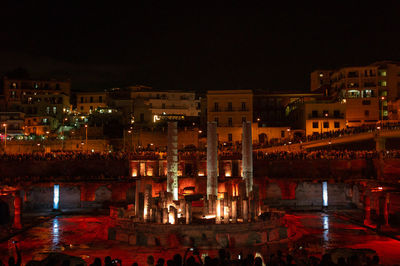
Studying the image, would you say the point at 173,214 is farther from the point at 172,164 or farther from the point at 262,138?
the point at 262,138

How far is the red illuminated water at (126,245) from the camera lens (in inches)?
1172

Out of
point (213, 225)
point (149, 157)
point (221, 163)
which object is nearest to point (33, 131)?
point (149, 157)

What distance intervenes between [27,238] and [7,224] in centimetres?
369

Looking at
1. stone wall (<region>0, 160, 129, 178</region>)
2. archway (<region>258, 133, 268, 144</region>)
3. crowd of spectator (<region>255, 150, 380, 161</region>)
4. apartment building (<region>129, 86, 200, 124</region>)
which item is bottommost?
stone wall (<region>0, 160, 129, 178</region>)

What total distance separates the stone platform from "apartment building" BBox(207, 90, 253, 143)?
4144cm

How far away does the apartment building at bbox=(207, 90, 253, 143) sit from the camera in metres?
74.6

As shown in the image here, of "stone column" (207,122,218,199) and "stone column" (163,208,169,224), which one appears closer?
"stone column" (163,208,169,224)

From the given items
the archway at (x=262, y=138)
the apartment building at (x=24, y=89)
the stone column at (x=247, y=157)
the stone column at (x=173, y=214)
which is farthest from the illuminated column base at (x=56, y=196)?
the apartment building at (x=24, y=89)

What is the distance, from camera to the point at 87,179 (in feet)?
183

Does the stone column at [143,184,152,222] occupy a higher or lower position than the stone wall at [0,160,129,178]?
lower

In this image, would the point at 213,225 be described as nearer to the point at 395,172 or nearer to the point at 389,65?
the point at 395,172

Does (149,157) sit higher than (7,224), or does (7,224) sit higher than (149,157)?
(149,157)

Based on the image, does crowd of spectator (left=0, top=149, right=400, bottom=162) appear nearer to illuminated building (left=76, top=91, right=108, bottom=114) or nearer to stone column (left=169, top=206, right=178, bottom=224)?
stone column (left=169, top=206, right=178, bottom=224)

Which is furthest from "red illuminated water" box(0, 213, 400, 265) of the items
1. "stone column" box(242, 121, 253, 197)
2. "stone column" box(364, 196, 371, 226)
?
"stone column" box(242, 121, 253, 197)
